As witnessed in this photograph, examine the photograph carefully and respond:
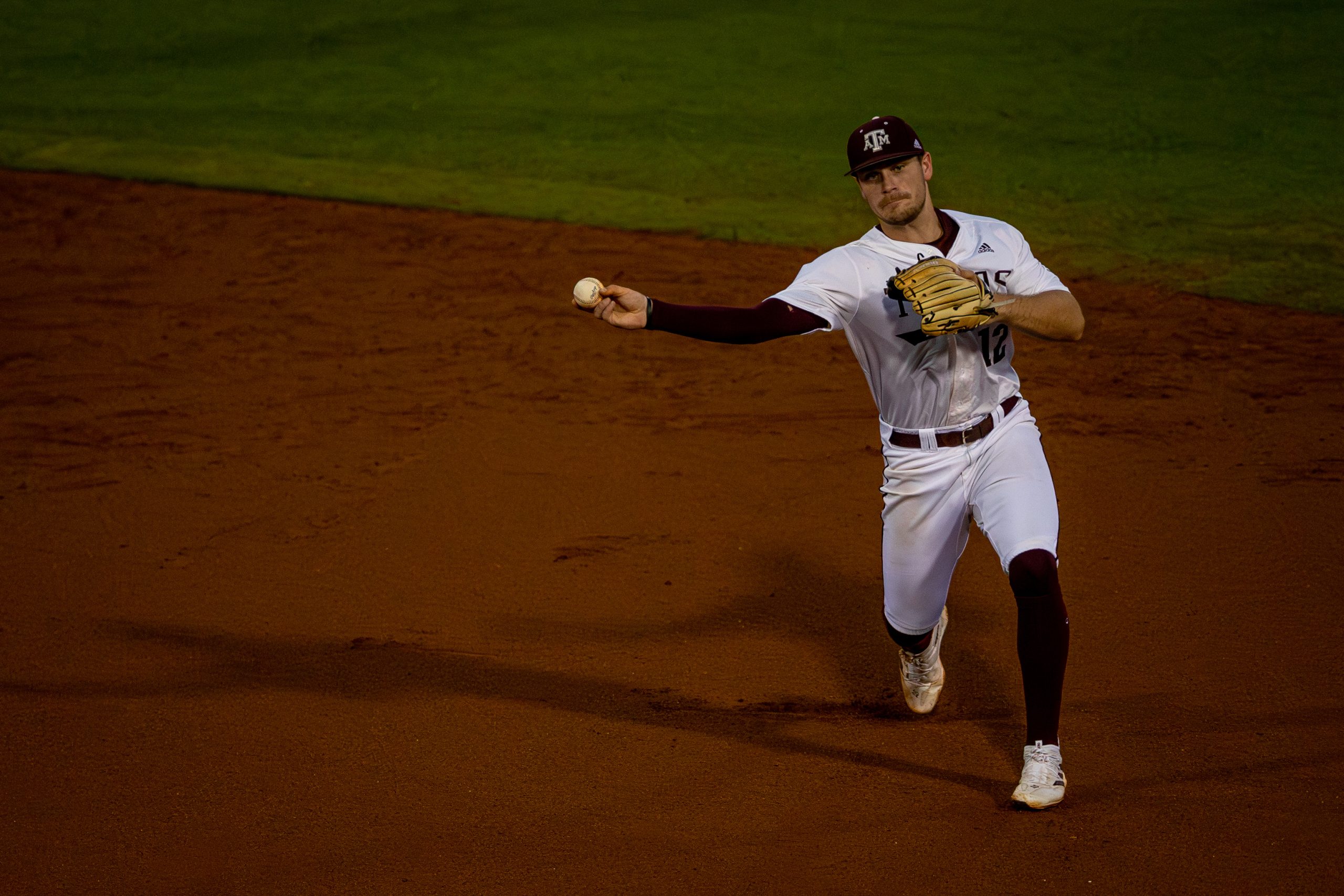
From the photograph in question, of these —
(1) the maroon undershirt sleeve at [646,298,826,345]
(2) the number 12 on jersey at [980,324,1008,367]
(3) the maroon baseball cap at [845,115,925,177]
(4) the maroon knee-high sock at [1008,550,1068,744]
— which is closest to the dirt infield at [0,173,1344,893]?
(4) the maroon knee-high sock at [1008,550,1068,744]

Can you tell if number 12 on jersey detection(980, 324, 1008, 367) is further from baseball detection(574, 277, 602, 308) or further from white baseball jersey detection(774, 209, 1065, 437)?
baseball detection(574, 277, 602, 308)

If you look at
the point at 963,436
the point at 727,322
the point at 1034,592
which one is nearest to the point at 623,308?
the point at 727,322

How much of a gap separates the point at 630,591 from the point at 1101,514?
2.17m

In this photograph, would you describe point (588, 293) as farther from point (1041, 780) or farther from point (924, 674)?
point (1041, 780)

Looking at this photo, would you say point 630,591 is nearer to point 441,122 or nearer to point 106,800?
point 106,800

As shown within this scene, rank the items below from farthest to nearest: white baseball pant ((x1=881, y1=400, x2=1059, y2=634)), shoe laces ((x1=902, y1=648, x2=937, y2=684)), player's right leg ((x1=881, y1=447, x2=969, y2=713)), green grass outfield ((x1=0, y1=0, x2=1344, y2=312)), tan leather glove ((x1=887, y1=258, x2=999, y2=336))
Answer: green grass outfield ((x1=0, y1=0, x2=1344, y2=312)), shoe laces ((x1=902, y1=648, x2=937, y2=684)), player's right leg ((x1=881, y1=447, x2=969, y2=713)), white baseball pant ((x1=881, y1=400, x2=1059, y2=634)), tan leather glove ((x1=887, y1=258, x2=999, y2=336))

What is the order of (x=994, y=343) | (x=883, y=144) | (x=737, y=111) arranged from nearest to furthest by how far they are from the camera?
(x=883, y=144) < (x=994, y=343) < (x=737, y=111)

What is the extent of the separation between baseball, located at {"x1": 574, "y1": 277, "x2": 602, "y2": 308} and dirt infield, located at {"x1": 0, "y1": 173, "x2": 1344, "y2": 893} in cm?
149

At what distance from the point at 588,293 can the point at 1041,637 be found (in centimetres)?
161

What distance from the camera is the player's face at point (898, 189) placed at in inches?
151

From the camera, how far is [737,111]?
11.5m

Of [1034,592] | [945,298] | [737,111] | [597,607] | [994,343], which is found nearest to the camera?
[945,298]

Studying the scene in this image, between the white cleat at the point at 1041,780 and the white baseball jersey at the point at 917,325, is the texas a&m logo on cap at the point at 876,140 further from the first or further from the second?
the white cleat at the point at 1041,780

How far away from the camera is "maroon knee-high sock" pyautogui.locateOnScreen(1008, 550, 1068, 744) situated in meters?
3.54
